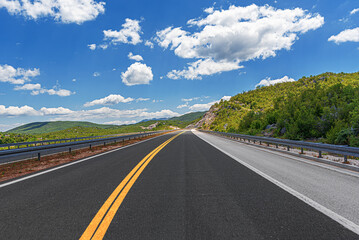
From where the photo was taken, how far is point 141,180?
16.8 ft

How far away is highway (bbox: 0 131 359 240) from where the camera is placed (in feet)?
8.48

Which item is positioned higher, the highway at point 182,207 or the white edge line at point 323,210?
the highway at point 182,207

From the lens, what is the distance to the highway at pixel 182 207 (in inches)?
102

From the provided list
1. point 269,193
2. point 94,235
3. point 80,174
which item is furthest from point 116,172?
point 269,193

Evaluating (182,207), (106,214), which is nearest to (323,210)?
(182,207)

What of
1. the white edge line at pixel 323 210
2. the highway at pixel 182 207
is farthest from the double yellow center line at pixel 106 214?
the white edge line at pixel 323 210

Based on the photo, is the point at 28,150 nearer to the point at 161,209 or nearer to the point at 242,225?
the point at 161,209

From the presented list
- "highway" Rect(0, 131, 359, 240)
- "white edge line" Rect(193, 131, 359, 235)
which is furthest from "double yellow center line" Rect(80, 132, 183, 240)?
"white edge line" Rect(193, 131, 359, 235)

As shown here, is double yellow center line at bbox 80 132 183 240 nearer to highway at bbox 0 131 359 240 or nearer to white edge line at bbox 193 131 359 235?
highway at bbox 0 131 359 240

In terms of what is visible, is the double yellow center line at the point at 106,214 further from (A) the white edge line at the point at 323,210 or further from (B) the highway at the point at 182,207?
(A) the white edge line at the point at 323,210

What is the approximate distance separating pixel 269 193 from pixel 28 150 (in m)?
9.15

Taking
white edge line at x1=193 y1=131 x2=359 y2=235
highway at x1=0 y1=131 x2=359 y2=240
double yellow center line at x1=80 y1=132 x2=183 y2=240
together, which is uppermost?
double yellow center line at x1=80 y1=132 x2=183 y2=240

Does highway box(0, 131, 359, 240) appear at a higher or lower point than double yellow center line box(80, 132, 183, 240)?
lower

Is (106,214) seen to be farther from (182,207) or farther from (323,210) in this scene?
(323,210)
